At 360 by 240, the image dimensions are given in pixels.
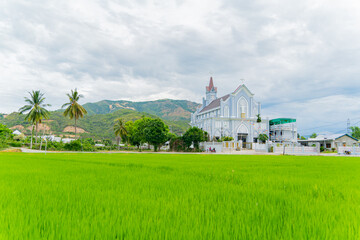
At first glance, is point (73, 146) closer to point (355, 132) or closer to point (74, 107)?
point (74, 107)

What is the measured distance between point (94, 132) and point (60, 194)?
319 ft

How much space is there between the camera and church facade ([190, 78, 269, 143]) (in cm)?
6806

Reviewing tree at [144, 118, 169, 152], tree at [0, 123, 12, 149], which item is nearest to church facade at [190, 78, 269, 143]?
tree at [144, 118, 169, 152]

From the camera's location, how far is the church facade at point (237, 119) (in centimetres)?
6806

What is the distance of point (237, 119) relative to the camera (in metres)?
69.8

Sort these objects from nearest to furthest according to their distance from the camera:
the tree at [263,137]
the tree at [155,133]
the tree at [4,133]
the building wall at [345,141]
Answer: the tree at [155,133] → the tree at [4,133] → the building wall at [345,141] → the tree at [263,137]

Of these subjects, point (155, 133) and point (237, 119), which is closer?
point (155, 133)

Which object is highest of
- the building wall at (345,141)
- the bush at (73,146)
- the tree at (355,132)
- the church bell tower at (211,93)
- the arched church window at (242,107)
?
the church bell tower at (211,93)

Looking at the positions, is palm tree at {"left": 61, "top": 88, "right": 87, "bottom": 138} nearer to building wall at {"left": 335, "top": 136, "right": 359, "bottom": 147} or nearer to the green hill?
the green hill

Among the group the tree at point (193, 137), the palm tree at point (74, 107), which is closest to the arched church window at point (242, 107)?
the tree at point (193, 137)

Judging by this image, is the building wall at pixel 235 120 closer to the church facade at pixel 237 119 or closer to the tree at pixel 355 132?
the church facade at pixel 237 119

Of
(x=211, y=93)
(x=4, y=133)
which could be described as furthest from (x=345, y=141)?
(x=4, y=133)

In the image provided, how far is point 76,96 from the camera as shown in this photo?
4791 cm

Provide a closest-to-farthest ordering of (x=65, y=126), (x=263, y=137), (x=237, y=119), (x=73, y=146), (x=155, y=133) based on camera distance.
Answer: (x=73, y=146) → (x=155, y=133) → (x=263, y=137) → (x=237, y=119) → (x=65, y=126)
